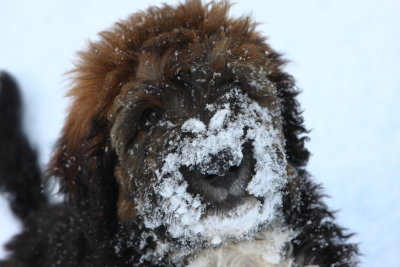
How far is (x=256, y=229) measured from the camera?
2.96m

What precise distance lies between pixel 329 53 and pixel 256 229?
3375mm

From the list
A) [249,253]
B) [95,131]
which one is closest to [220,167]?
[249,253]

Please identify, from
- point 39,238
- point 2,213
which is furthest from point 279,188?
point 2,213

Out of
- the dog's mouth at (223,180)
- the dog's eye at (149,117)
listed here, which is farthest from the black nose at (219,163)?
the dog's eye at (149,117)

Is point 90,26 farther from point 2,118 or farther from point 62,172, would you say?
point 62,172

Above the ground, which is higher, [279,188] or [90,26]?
[90,26]

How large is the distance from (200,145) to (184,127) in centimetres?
19

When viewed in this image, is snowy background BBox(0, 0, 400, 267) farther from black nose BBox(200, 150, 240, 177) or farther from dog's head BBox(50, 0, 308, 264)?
black nose BBox(200, 150, 240, 177)

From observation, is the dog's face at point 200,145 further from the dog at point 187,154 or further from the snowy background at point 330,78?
the snowy background at point 330,78

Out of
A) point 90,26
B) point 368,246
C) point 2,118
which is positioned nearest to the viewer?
point 368,246

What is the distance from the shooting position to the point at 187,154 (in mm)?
2623

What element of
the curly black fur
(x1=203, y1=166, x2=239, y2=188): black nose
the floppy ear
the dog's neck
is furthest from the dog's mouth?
the curly black fur

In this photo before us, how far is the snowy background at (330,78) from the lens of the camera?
16.0 ft

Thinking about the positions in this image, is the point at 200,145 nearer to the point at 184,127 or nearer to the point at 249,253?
the point at 184,127
